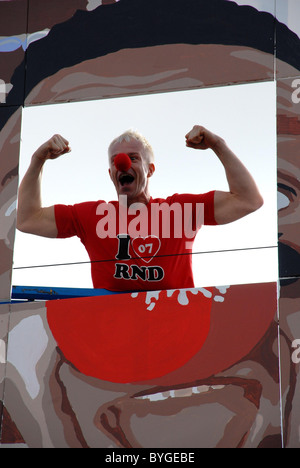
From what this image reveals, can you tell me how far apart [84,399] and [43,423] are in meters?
0.21

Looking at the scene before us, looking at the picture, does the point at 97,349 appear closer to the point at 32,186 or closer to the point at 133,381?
the point at 133,381

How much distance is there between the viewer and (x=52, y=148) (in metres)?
4.97

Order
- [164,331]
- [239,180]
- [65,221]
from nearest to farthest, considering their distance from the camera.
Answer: [164,331], [239,180], [65,221]

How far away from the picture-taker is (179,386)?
4.37 meters

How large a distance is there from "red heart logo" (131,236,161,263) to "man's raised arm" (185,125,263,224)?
31 cm

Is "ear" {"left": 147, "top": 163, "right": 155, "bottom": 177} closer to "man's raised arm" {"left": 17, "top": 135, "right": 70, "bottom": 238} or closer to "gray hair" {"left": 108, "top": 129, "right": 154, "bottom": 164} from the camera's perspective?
"gray hair" {"left": 108, "top": 129, "right": 154, "bottom": 164}

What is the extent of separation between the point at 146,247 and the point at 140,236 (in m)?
0.07

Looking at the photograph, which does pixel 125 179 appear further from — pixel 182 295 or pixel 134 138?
pixel 182 295

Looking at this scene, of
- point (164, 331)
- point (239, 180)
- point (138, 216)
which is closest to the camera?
point (164, 331)

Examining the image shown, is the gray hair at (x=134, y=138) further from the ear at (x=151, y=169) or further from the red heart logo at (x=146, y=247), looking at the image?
the red heart logo at (x=146, y=247)

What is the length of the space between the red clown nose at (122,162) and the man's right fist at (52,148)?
0.31 metres

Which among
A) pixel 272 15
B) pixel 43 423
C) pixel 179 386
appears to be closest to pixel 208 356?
pixel 179 386

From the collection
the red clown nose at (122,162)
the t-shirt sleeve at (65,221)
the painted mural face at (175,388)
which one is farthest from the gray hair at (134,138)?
the painted mural face at (175,388)

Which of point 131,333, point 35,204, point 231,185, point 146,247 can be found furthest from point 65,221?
point 231,185
